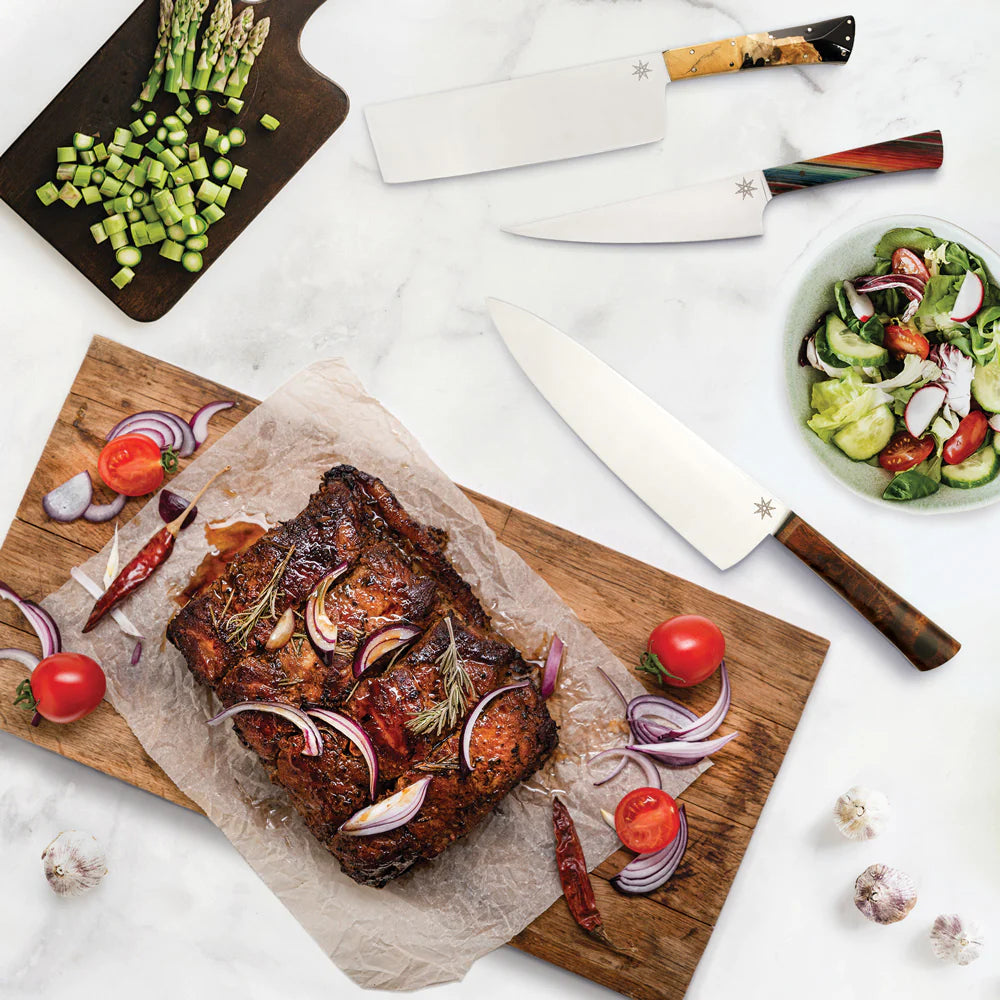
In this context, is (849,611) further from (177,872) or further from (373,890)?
(177,872)

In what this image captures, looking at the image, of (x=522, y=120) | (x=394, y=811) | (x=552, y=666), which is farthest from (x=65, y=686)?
(x=522, y=120)

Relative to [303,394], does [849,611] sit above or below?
below

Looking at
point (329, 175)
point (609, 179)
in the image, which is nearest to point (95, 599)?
point (329, 175)

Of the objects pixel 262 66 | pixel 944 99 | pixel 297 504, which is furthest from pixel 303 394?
pixel 944 99

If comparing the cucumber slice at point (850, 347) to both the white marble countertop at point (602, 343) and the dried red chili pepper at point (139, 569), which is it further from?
the dried red chili pepper at point (139, 569)

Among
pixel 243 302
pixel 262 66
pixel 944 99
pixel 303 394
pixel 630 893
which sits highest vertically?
pixel 262 66

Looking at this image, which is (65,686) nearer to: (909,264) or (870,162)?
(909,264)

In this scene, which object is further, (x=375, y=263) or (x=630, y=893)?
(x=375, y=263)
